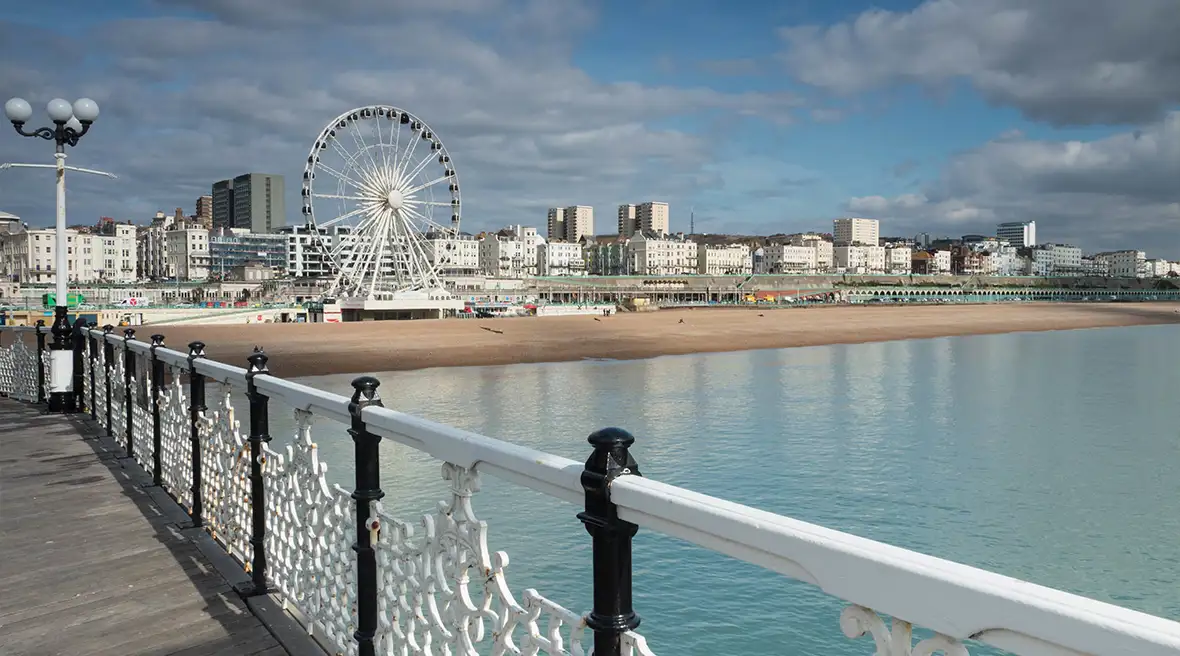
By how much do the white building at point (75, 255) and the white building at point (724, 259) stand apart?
366 ft

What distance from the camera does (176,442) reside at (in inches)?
239

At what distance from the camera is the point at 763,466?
1410 centimetres

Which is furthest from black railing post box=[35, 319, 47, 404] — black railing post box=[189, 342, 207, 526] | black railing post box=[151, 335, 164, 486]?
black railing post box=[189, 342, 207, 526]

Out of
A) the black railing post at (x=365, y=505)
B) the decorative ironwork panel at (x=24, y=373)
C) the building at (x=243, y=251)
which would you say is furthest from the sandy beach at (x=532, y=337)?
the building at (x=243, y=251)

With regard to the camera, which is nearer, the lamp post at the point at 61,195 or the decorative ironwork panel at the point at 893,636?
the decorative ironwork panel at the point at 893,636

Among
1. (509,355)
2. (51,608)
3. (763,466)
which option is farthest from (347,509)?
(509,355)

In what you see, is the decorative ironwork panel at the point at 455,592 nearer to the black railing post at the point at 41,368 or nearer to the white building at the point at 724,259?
the black railing post at the point at 41,368

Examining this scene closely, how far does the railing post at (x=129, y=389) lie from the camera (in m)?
7.21

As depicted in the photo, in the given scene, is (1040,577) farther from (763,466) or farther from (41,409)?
(41,409)

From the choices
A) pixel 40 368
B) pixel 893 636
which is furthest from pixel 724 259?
pixel 893 636

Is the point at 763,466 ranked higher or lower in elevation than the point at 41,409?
lower

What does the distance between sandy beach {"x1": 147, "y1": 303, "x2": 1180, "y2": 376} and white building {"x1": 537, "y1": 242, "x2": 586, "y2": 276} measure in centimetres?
10190

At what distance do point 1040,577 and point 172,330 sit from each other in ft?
157

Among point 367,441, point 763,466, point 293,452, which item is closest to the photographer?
point 367,441
